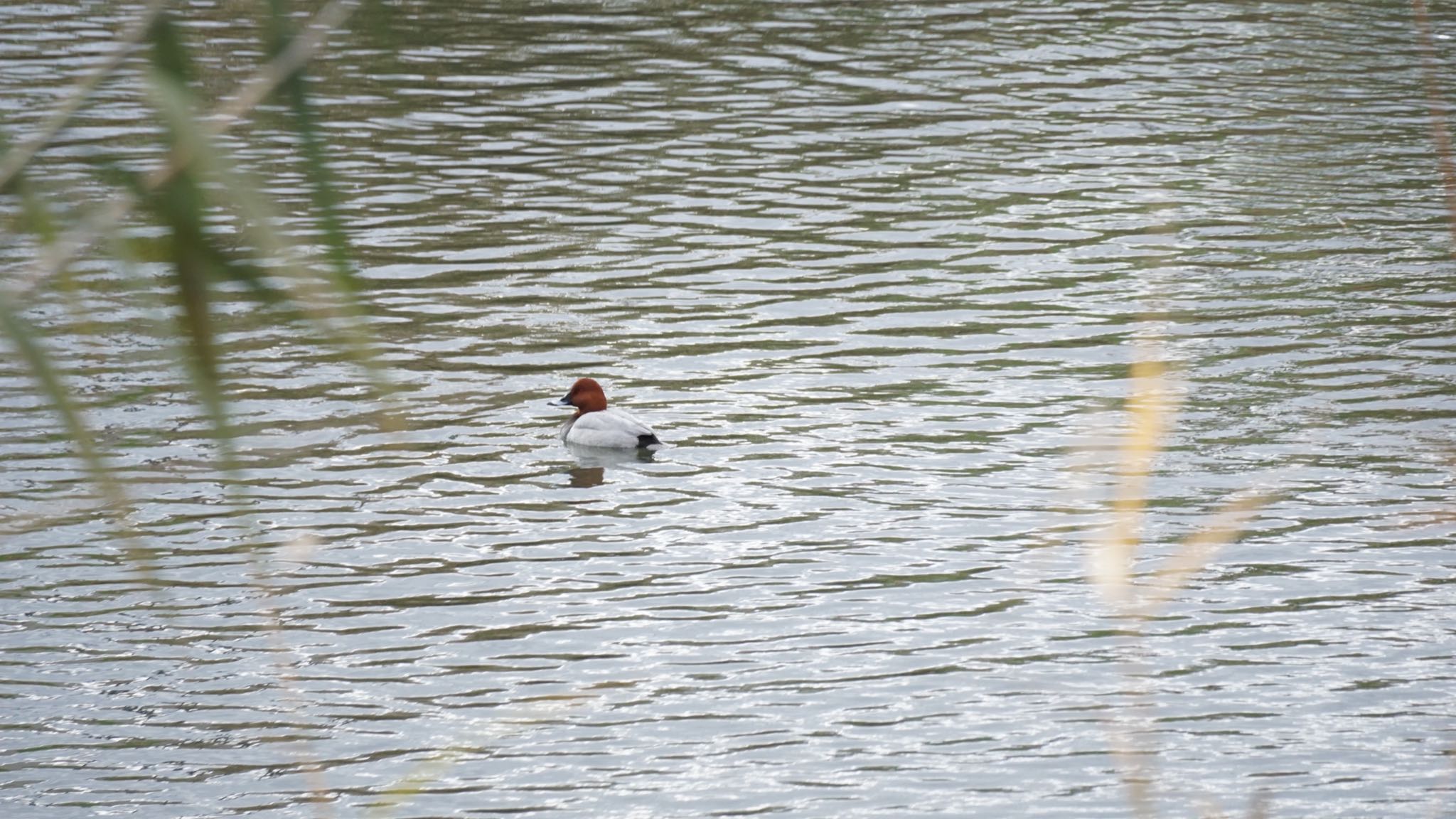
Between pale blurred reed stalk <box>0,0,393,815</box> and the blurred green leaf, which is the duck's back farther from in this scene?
the blurred green leaf

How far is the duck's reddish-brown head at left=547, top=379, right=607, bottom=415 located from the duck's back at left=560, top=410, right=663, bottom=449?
14 cm

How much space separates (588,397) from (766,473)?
143 cm

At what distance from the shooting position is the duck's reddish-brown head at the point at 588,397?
11.9m

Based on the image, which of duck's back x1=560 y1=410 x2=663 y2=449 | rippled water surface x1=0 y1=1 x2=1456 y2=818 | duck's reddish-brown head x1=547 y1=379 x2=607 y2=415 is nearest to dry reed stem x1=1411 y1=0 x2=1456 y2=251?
rippled water surface x1=0 y1=1 x2=1456 y2=818

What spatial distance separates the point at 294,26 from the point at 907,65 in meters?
20.8

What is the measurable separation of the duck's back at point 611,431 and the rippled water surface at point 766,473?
0.15 meters

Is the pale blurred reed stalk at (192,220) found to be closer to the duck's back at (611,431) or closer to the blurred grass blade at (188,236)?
the blurred grass blade at (188,236)

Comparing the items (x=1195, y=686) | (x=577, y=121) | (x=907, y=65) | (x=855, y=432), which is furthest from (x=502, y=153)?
(x=1195, y=686)

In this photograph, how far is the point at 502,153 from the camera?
1827 centimetres

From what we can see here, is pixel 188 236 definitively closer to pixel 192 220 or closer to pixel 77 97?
pixel 192 220

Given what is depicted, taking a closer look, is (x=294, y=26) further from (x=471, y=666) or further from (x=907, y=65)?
(x=907, y=65)

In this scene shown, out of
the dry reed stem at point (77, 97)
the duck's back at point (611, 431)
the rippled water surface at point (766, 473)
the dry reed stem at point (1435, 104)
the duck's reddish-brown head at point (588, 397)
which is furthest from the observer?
the duck's reddish-brown head at point (588, 397)

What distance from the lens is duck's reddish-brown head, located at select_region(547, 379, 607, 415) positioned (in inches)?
468

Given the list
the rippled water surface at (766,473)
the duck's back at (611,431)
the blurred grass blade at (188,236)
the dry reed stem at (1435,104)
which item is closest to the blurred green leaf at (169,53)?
the blurred grass blade at (188,236)
